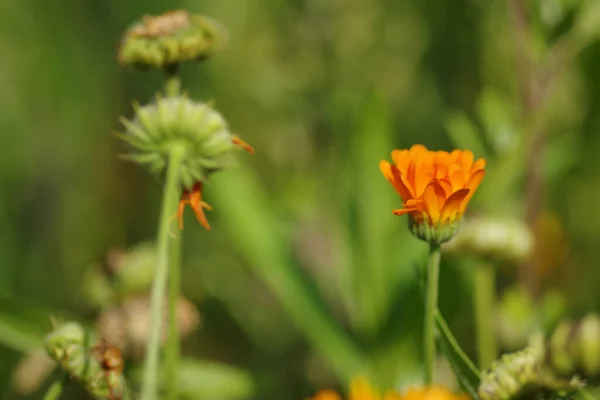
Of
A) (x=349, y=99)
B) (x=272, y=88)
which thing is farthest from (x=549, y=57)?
(x=272, y=88)

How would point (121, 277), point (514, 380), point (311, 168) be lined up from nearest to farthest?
point (514, 380), point (121, 277), point (311, 168)

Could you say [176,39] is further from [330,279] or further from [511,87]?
[511,87]

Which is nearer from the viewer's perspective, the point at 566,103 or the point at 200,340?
the point at 200,340

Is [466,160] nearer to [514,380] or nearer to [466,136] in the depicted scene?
[514,380]

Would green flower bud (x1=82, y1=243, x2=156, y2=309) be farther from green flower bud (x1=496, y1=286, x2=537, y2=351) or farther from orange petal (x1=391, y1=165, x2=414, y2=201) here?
orange petal (x1=391, y1=165, x2=414, y2=201)

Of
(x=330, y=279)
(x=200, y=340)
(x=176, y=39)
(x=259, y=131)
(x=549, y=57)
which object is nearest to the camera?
(x=176, y=39)

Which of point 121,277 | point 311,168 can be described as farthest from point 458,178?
point 311,168
